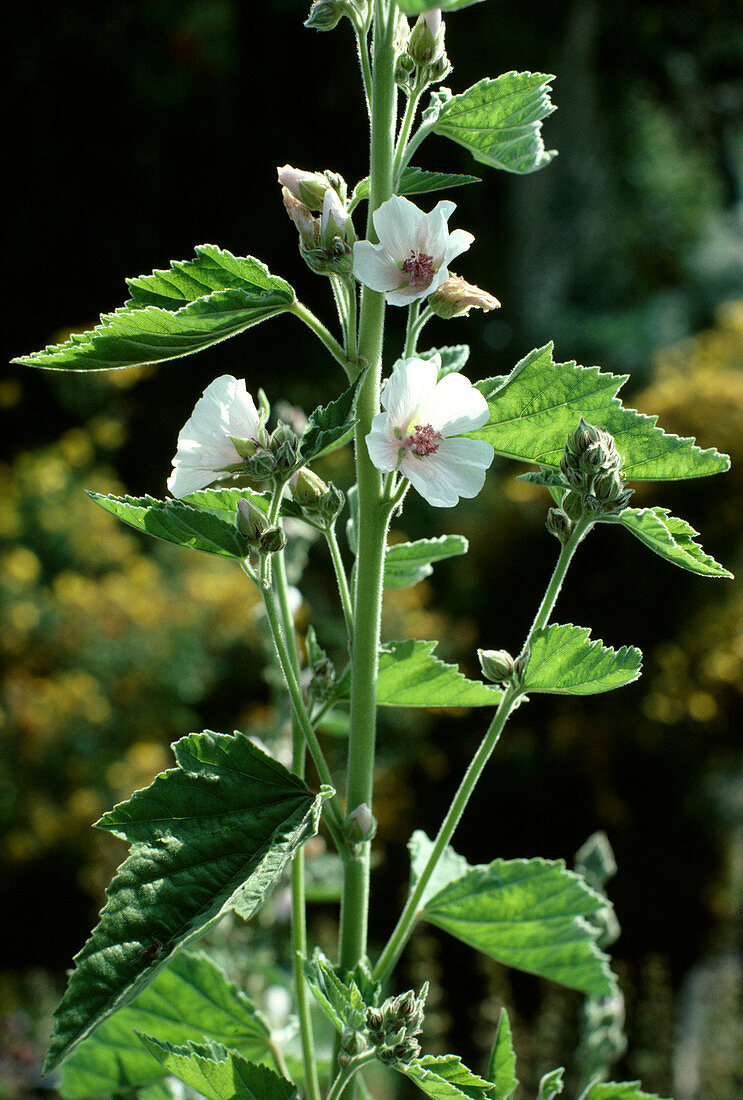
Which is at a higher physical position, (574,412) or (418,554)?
(574,412)

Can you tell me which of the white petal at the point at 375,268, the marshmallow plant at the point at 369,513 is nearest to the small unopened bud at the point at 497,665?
the marshmallow plant at the point at 369,513

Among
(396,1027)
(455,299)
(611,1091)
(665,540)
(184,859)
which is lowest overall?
(611,1091)

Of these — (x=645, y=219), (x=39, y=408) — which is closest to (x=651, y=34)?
(x=645, y=219)

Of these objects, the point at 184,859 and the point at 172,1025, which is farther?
the point at 172,1025

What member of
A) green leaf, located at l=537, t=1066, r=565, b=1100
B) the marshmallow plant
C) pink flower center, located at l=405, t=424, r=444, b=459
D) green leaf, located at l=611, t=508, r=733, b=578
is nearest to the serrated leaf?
the marshmallow plant

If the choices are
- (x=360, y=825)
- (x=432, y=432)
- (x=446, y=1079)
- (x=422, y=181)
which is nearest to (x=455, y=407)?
(x=432, y=432)

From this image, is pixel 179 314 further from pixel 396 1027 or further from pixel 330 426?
pixel 396 1027
